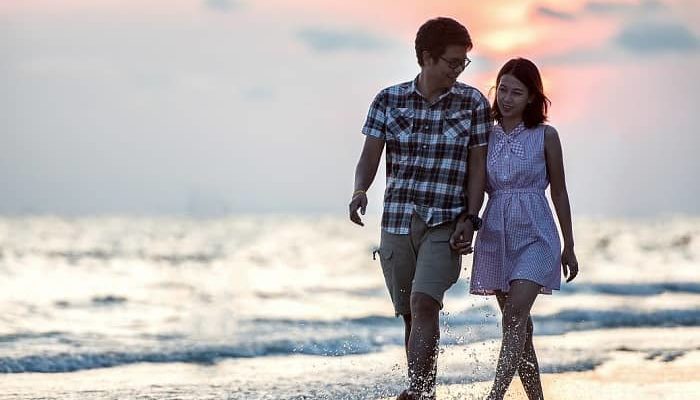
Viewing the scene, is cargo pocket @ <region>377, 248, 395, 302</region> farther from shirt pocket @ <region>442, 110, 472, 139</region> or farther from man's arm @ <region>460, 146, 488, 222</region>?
shirt pocket @ <region>442, 110, 472, 139</region>

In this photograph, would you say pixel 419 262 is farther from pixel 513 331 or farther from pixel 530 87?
pixel 530 87

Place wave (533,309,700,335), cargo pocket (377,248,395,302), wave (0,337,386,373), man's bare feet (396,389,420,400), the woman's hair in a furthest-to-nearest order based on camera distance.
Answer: wave (533,309,700,335)
wave (0,337,386,373)
cargo pocket (377,248,395,302)
the woman's hair
man's bare feet (396,389,420,400)

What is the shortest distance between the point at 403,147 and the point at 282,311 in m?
9.67

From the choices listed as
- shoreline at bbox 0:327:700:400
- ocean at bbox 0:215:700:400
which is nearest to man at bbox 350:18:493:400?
shoreline at bbox 0:327:700:400

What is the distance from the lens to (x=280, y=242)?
36.8m

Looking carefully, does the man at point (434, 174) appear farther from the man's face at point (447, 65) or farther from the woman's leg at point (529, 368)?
the woman's leg at point (529, 368)

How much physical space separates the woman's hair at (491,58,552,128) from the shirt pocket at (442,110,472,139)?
0.28m

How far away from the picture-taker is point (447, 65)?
5.96 meters

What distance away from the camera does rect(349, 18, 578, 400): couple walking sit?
6.02 m

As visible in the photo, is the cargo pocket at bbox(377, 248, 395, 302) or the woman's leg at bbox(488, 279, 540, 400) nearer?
the woman's leg at bbox(488, 279, 540, 400)

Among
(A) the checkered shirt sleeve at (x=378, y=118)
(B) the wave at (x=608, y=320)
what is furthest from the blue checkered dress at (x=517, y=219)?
(B) the wave at (x=608, y=320)

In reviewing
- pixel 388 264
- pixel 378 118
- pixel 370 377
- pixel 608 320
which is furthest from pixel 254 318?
pixel 378 118

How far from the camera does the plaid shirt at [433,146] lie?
19.8 ft

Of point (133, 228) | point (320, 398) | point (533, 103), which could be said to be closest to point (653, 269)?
point (320, 398)
